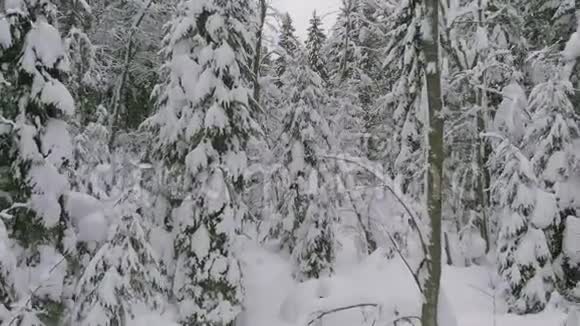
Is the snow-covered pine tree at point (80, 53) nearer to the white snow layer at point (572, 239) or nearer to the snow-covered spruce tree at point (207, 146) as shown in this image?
the snow-covered spruce tree at point (207, 146)

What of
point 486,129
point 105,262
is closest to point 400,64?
point 486,129

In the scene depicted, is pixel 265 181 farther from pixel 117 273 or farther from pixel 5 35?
pixel 5 35

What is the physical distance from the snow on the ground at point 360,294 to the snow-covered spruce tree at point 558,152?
1.98m

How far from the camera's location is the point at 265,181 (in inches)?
686

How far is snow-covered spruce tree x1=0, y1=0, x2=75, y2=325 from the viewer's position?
8297mm

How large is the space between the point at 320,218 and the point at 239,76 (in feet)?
17.3

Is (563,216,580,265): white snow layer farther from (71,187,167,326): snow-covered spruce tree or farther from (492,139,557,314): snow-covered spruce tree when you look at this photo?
(71,187,167,326): snow-covered spruce tree

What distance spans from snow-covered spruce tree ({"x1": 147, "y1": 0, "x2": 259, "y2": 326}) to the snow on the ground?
3.76ft

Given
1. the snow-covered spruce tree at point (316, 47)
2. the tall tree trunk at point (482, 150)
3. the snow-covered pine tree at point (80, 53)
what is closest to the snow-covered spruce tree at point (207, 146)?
the snow-covered pine tree at point (80, 53)

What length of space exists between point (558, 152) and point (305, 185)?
702 cm

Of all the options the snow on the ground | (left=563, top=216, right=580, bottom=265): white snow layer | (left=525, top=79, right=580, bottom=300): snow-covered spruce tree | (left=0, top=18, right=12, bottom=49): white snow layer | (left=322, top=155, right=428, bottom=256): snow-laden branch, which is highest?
(left=0, top=18, right=12, bottom=49): white snow layer

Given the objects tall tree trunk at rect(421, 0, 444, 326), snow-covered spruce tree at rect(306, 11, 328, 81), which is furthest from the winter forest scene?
snow-covered spruce tree at rect(306, 11, 328, 81)

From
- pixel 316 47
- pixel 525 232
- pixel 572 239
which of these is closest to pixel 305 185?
pixel 525 232

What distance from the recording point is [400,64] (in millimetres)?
17781
